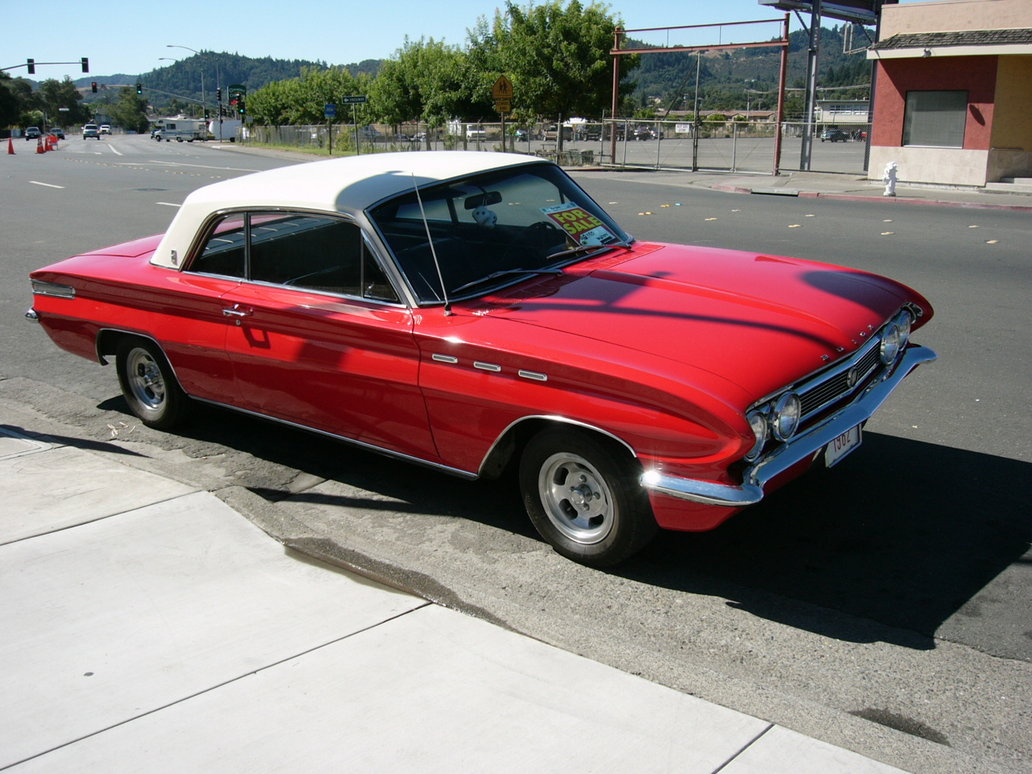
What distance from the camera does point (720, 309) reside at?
4426 mm

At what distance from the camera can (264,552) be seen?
4496mm

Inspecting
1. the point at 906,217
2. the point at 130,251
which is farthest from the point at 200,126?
the point at 130,251

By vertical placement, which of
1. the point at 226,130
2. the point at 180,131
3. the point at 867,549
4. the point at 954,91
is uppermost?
the point at 180,131

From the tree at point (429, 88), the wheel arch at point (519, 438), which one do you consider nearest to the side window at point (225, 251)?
the wheel arch at point (519, 438)

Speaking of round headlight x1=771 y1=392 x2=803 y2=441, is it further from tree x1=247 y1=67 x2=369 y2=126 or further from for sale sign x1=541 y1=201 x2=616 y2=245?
tree x1=247 y1=67 x2=369 y2=126

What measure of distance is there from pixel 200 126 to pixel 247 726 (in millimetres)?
120981

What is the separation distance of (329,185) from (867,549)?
3.11 meters

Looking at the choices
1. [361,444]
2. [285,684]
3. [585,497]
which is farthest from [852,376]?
[285,684]

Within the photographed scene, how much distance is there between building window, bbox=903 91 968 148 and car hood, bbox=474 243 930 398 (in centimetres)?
2145

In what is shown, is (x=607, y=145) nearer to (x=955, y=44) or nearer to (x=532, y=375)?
(x=955, y=44)

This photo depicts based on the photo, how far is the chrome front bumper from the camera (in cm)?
368

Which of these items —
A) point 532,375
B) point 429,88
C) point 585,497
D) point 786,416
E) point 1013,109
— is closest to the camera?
point 786,416

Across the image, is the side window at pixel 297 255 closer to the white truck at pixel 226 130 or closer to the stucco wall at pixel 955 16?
the stucco wall at pixel 955 16

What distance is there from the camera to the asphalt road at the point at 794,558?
3.37 meters
